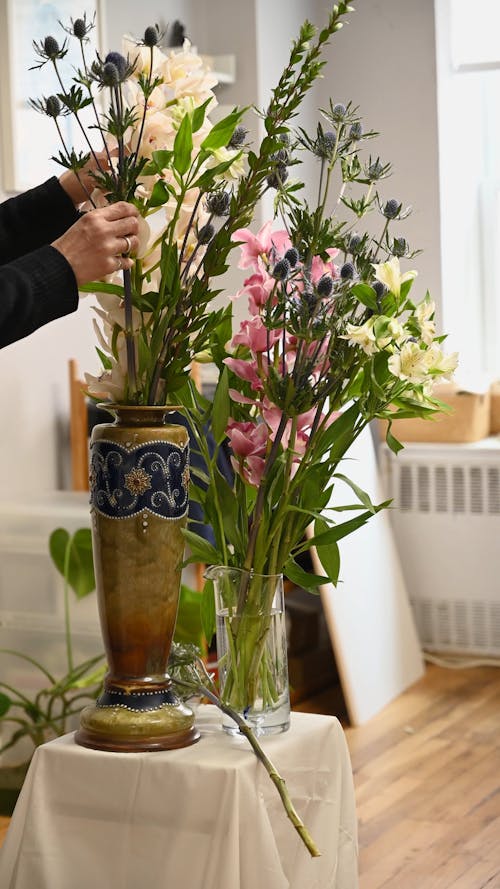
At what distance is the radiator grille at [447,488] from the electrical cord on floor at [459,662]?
0.50 m

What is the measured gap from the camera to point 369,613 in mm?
3715

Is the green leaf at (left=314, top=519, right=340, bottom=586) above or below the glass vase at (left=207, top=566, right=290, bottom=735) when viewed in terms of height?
above

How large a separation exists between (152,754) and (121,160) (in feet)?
2.09

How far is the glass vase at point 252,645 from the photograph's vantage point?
1.36 metres

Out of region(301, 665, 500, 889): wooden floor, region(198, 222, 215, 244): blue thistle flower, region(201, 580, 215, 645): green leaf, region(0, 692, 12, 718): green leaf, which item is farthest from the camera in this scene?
region(0, 692, 12, 718): green leaf

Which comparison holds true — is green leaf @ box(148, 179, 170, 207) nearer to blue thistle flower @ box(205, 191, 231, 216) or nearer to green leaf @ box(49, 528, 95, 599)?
blue thistle flower @ box(205, 191, 231, 216)

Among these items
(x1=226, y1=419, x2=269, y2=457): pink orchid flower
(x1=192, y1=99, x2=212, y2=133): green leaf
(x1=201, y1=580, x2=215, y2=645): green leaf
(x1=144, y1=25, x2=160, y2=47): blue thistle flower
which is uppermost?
(x1=144, y1=25, x2=160, y2=47): blue thistle flower

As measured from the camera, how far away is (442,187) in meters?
4.18

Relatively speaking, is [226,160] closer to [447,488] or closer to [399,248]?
[399,248]

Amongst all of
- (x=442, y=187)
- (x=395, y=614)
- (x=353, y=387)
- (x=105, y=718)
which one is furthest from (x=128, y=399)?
(x=442, y=187)

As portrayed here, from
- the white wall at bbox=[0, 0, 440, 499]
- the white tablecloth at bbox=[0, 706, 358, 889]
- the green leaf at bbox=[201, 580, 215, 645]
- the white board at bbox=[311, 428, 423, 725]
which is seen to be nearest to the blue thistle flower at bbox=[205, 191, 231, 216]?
the green leaf at bbox=[201, 580, 215, 645]

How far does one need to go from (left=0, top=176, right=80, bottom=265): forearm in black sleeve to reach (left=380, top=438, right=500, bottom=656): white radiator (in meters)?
2.67

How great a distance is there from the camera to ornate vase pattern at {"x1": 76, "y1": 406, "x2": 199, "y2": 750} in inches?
51.3

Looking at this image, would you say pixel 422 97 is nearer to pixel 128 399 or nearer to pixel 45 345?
pixel 45 345
